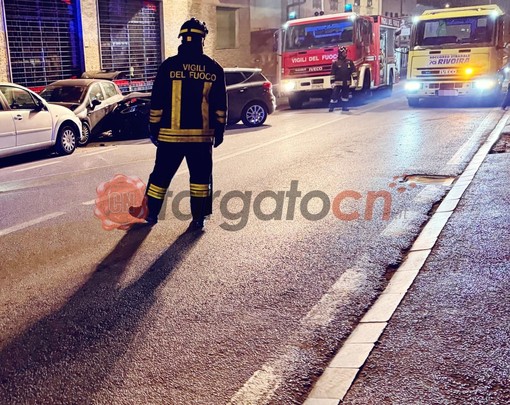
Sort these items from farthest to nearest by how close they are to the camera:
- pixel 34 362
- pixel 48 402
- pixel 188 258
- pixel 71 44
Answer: pixel 71 44
pixel 188 258
pixel 34 362
pixel 48 402

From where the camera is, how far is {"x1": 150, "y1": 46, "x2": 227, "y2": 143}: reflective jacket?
5.62 meters

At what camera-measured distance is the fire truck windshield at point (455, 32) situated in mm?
17047

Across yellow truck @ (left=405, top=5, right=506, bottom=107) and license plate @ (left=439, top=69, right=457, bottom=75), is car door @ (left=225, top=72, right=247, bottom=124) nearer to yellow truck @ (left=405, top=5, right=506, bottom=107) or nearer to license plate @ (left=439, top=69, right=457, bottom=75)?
yellow truck @ (left=405, top=5, right=506, bottom=107)

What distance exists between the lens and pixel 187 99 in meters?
5.68

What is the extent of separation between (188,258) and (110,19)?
18594 mm

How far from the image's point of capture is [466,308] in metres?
3.80

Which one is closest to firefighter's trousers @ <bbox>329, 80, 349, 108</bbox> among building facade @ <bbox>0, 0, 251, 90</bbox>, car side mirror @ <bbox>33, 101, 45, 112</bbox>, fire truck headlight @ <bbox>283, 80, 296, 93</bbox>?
fire truck headlight @ <bbox>283, 80, 296, 93</bbox>

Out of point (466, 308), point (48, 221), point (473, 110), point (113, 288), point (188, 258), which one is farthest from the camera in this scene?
point (473, 110)

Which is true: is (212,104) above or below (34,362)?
above

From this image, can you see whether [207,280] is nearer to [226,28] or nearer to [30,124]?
[30,124]

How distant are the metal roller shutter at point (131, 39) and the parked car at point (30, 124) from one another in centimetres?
819

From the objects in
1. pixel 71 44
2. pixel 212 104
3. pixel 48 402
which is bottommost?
pixel 48 402

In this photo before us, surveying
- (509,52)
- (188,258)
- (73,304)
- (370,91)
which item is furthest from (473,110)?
(73,304)

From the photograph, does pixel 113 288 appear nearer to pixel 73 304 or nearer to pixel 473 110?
pixel 73 304
